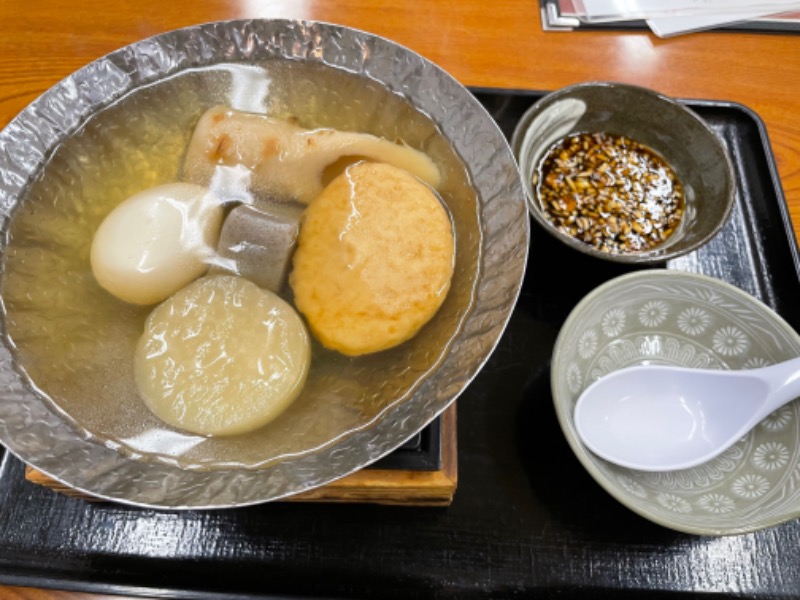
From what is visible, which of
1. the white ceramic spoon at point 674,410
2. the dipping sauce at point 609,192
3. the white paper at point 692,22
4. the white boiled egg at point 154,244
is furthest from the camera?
the white paper at point 692,22

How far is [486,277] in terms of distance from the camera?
0.99 metres

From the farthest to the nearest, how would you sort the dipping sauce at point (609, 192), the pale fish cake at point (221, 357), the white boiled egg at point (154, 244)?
the dipping sauce at point (609, 192) < the white boiled egg at point (154, 244) < the pale fish cake at point (221, 357)

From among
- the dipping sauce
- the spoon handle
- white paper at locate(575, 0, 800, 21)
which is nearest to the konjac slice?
the dipping sauce

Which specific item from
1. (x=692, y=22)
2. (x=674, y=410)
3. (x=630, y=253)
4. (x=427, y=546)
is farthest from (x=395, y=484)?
(x=692, y=22)

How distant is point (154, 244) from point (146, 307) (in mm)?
119

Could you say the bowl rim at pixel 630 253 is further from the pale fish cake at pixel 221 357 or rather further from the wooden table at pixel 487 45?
the pale fish cake at pixel 221 357

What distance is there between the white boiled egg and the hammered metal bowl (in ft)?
0.13

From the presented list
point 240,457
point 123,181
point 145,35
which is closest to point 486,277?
point 240,457

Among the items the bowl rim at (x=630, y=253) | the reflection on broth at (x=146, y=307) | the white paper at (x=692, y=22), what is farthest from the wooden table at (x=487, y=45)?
the reflection on broth at (x=146, y=307)

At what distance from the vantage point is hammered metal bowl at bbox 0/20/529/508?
86 centimetres

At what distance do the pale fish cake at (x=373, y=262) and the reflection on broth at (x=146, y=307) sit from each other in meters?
0.03

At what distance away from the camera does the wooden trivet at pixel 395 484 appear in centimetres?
104

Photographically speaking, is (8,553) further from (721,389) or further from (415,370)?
(721,389)

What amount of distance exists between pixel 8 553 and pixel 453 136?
1.18m
